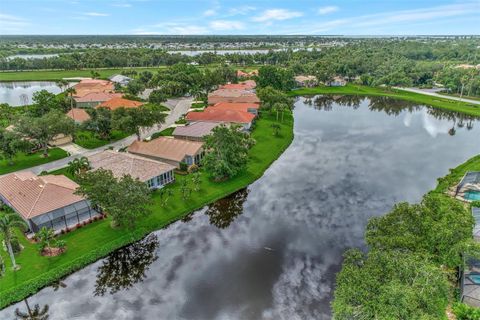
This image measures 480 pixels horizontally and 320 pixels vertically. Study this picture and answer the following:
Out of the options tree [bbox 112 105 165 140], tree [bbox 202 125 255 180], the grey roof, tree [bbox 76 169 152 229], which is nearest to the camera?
tree [bbox 76 169 152 229]

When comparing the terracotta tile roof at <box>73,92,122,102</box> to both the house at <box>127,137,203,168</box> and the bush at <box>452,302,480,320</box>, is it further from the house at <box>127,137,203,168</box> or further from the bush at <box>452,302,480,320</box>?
the bush at <box>452,302,480,320</box>

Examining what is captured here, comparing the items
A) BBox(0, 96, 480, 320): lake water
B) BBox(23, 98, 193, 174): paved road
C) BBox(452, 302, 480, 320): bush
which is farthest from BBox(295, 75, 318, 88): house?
BBox(452, 302, 480, 320): bush

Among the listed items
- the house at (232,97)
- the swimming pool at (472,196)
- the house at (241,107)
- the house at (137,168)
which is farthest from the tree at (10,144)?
the swimming pool at (472,196)

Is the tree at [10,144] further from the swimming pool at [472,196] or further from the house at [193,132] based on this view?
the swimming pool at [472,196]

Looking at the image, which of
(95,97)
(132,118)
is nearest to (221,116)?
(132,118)

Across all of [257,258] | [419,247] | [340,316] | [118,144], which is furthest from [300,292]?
[118,144]

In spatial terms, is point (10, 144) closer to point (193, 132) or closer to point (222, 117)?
point (193, 132)

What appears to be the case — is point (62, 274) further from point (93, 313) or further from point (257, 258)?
point (257, 258)
